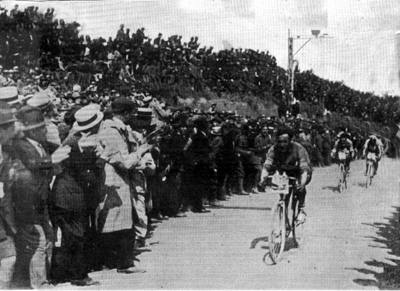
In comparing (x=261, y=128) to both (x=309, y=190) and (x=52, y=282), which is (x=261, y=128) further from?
(x=52, y=282)

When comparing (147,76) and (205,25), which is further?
(147,76)

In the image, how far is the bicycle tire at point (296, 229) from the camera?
17.0ft

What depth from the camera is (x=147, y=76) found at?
6.42 metres

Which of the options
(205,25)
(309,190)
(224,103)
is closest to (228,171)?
(224,103)

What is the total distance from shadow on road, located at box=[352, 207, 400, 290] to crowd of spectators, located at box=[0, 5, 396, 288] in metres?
0.97

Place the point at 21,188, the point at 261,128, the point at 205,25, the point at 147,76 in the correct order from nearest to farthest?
1. the point at 21,188
2. the point at 205,25
3. the point at 261,128
4. the point at 147,76

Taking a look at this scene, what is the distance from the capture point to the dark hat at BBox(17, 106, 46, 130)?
3.98 metres

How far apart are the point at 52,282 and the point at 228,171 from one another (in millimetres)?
2980

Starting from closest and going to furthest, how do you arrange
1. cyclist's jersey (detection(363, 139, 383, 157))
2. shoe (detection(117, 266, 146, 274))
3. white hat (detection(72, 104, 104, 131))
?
white hat (detection(72, 104, 104, 131))
shoe (detection(117, 266, 146, 274))
cyclist's jersey (detection(363, 139, 383, 157))

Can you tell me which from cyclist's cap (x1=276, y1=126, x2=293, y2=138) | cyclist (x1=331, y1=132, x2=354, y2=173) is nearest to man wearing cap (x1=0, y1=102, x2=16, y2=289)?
cyclist's cap (x1=276, y1=126, x2=293, y2=138)

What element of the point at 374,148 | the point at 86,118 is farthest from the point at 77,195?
the point at 374,148

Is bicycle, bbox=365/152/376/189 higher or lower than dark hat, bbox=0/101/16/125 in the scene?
lower

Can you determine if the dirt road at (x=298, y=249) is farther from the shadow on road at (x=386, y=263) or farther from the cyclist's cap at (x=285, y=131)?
the cyclist's cap at (x=285, y=131)

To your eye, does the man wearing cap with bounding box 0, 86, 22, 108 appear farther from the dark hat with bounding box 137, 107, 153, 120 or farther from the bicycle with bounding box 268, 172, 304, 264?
the bicycle with bounding box 268, 172, 304, 264
